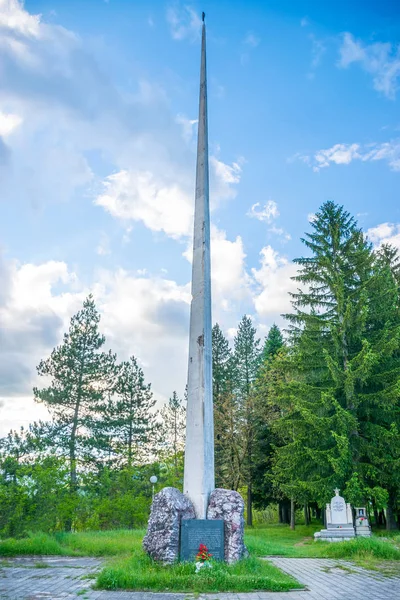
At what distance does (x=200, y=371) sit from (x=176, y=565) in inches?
134

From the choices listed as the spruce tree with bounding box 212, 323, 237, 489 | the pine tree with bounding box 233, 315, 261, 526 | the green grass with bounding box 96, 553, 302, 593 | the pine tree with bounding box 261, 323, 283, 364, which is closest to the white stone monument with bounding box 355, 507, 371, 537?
the green grass with bounding box 96, 553, 302, 593

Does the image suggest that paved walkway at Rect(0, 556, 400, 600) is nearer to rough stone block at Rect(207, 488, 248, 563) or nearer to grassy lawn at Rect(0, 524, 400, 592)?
grassy lawn at Rect(0, 524, 400, 592)

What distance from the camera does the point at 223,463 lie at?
2898 cm

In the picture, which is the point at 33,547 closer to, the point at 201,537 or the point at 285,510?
the point at 201,537

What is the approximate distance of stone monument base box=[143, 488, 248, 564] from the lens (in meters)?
7.55

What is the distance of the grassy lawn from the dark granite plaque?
35 cm

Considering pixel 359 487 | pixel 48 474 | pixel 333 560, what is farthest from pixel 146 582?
pixel 359 487

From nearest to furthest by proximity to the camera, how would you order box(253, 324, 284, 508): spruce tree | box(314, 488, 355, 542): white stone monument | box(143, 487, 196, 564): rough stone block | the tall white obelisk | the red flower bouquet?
1. the red flower bouquet
2. box(143, 487, 196, 564): rough stone block
3. the tall white obelisk
4. box(314, 488, 355, 542): white stone monument
5. box(253, 324, 284, 508): spruce tree

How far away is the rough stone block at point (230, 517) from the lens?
25.2ft

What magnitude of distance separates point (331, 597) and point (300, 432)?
14.0m

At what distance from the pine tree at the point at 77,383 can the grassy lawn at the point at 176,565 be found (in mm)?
10400

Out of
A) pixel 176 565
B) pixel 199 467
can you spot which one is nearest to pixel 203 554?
pixel 176 565

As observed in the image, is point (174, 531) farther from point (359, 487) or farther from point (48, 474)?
point (359, 487)

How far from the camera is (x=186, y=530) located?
25.4ft
